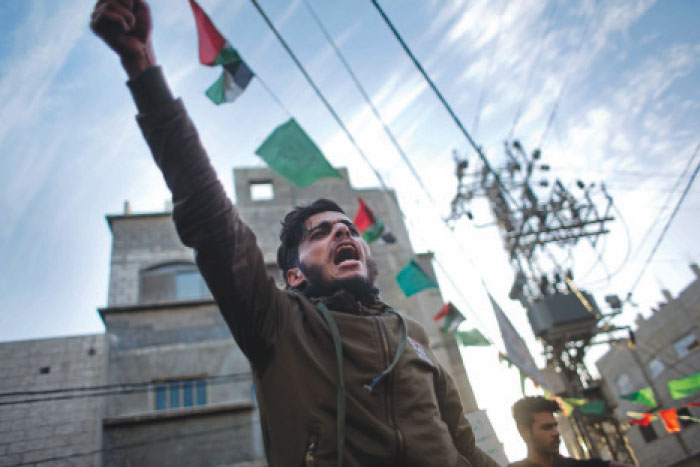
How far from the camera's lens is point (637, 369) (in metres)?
24.6

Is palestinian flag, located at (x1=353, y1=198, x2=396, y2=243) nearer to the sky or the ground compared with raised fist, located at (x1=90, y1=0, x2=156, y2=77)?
nearer to the sky

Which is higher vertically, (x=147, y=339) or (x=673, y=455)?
(x=147, y=339)

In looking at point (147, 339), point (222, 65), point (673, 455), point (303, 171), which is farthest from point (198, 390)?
point (673, 455)

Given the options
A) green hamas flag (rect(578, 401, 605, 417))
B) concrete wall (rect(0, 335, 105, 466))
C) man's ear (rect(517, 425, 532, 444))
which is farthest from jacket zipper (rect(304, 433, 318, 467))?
green hamas flag (rect(578, 401, 605, 417))

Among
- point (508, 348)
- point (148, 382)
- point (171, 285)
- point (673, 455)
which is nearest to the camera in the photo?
point (508, 348)

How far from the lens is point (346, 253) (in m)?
2.00

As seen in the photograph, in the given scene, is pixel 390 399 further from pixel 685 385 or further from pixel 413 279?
pixel 685 385

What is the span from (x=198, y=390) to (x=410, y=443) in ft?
33.1

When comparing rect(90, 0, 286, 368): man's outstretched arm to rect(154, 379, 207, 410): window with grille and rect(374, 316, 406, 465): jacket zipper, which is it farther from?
rect(154, 379, 207, 410): window with grille

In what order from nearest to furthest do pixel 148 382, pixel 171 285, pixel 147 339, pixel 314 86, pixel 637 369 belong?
pixel 314 86
pixel 148 382
pixel 147 339
pixel 171 285
pixel 637 369

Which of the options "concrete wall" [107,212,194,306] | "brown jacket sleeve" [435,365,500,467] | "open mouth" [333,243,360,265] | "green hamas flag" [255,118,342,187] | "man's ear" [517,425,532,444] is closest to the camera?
"open mouth" [333,243,360,265]

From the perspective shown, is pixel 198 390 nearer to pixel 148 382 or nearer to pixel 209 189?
pixel 148 382

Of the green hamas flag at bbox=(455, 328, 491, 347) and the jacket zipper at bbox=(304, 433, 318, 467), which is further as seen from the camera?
the green hamas flag at bbox=(455, 328, 491, 347)

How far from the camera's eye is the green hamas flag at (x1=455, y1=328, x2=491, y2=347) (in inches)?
412
